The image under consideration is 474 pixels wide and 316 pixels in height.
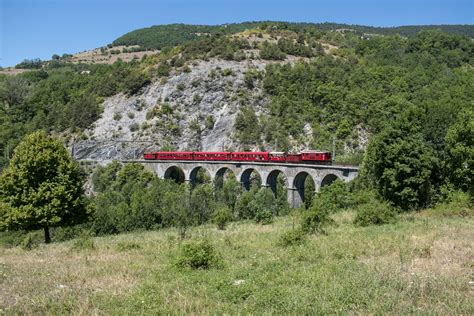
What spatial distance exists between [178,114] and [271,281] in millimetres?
74410

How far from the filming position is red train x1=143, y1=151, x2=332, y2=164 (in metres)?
48.2

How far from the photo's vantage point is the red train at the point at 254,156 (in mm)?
48219

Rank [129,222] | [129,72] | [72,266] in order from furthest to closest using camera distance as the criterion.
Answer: [129,72] < [129,222] < [72,266]

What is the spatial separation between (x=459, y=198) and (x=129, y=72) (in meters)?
84.4

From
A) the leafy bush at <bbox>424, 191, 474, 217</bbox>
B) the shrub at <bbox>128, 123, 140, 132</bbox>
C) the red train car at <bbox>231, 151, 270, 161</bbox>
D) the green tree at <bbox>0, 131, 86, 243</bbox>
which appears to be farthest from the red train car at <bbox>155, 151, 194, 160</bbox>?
the leafy bush at <bbox>424, 191, 474, 217</bbox>

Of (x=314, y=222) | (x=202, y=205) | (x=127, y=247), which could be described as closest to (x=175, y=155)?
(x=202, y=205)

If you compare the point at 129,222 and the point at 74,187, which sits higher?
the point at 74,187

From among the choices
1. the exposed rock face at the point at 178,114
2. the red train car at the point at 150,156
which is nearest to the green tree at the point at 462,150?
the exposed rock face at the point at 178,114

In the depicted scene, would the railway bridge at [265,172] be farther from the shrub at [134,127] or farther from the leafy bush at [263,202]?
the shrub at [134,127]

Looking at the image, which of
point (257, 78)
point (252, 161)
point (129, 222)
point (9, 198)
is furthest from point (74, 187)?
point (257, 78)

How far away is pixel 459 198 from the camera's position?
25.7 meters

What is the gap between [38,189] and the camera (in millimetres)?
25594

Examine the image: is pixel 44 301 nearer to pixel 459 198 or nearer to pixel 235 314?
pixel 235 314

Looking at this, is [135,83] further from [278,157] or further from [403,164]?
[403,164]
